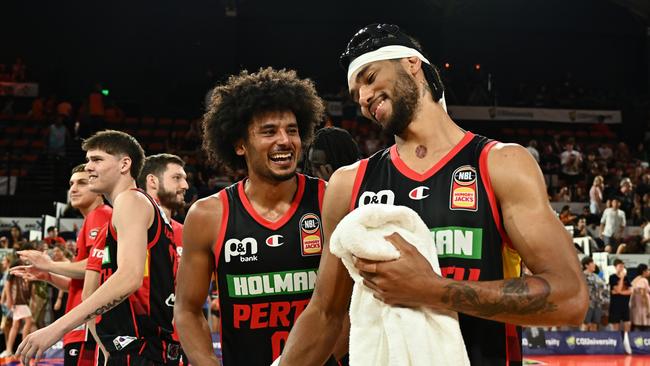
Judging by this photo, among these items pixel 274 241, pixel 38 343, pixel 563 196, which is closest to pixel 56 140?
pixel 563 196

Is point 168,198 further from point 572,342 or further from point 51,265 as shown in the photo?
point 572,342

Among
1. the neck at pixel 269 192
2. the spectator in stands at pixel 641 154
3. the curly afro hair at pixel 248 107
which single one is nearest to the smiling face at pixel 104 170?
the curly afro hair at pixel 248 107

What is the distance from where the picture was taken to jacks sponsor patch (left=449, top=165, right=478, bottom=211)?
2.39m

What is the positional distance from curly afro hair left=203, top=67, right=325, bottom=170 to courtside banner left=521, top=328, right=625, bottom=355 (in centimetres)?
1035

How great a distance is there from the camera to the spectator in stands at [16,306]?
11508mm

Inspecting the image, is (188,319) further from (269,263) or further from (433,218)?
(433,218)

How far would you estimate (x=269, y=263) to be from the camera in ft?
11.2

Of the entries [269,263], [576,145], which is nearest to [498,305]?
[269,263]

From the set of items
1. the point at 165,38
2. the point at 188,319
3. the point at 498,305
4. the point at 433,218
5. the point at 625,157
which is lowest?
the point at 188,319

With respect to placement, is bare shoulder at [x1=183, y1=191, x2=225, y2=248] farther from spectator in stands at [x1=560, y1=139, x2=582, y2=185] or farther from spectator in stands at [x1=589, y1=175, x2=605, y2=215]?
spectator in stands at [x1=560, y1=139, x2=582, y2=185]

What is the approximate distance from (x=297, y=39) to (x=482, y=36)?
6374mm

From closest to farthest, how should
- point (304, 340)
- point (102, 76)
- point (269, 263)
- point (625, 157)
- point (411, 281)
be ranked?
point (411, 281) < point (304, 340) < point (269, 263) < point (625, 157) < point (102, 76)

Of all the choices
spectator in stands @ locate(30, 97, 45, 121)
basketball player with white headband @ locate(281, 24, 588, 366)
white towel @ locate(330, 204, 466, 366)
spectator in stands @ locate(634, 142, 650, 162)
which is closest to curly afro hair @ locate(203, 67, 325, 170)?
basketball player with white headband @ locate(281, 24, 588, 366)

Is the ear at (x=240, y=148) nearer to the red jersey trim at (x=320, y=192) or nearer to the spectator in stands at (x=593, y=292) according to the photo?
the red jersey trim at (x=320, y=192)
